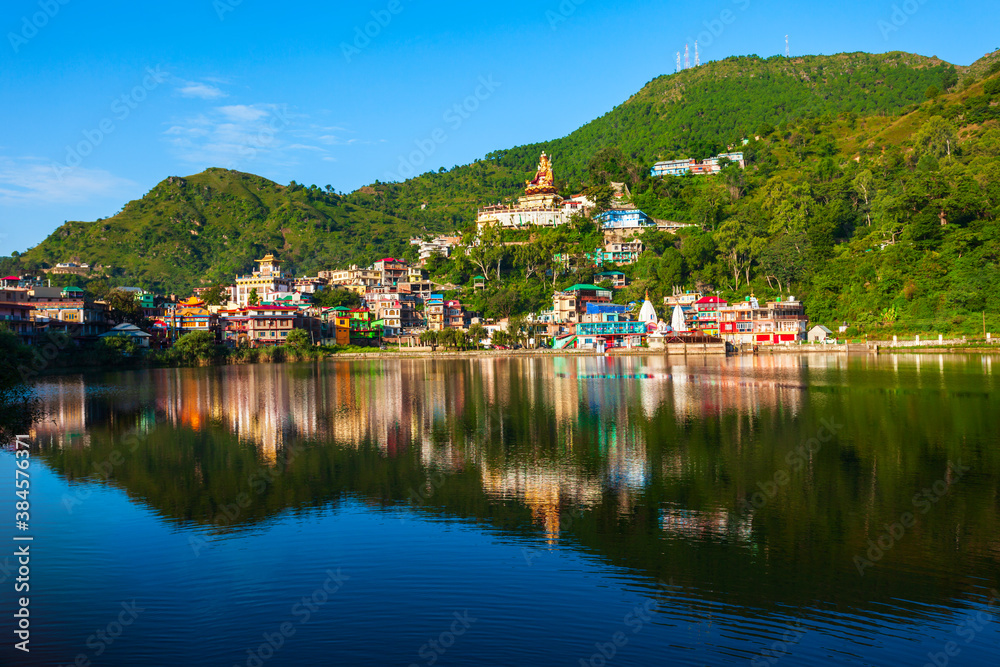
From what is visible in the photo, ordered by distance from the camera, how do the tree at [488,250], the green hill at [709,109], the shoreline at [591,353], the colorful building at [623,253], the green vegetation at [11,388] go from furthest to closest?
1. the green hill at [709,109]
2. the tree at [488,250]
3. the colorful building at [623,253]
4. the shoreline at [591,353]
5. the green vegetation at [11,388]

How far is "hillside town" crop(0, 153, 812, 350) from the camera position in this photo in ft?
226

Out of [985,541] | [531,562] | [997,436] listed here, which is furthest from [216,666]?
[997,436]

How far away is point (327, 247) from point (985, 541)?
493ft

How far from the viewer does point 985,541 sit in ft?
36.0

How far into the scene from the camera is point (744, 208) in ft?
302

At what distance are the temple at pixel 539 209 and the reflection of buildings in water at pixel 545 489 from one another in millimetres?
94607

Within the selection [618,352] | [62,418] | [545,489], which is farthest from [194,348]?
[545,489]

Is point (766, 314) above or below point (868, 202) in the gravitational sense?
below

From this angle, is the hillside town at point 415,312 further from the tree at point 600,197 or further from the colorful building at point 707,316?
the tree at point 600,197

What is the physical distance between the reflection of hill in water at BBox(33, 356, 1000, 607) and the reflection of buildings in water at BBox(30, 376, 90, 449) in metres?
0.18

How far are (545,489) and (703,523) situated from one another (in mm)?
3622

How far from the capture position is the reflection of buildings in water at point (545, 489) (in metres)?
13.1

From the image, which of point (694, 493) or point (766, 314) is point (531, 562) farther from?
point (766, 314)

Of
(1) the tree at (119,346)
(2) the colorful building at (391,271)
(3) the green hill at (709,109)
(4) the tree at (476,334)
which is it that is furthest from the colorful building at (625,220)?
(1) the tree at (119,346)
